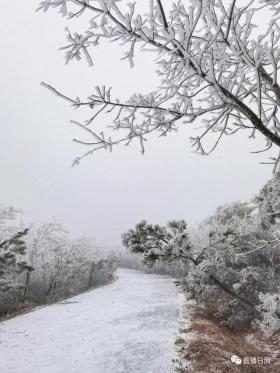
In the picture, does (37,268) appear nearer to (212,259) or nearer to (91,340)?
(91,340)

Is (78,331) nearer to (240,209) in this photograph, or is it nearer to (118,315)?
(118,315)

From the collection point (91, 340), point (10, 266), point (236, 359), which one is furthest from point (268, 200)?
point (10, 266)

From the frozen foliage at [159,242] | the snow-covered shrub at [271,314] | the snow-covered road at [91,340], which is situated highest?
the frozen foliage at [159,242]

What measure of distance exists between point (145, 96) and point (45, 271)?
23.3 meters

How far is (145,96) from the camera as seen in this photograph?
9.46ft

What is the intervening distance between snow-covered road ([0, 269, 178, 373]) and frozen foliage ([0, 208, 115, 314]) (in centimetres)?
266

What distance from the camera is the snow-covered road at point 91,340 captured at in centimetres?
801

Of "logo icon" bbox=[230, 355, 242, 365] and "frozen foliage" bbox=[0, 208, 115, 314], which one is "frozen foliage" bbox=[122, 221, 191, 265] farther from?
"frozen foliage" bbox=[0, 208, 115, 314]

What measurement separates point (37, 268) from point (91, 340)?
47.1 ft

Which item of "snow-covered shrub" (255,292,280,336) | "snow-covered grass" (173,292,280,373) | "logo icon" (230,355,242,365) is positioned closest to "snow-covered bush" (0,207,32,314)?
"snow-covered grass" (173,292,280,373)

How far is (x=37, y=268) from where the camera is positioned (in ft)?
76.1

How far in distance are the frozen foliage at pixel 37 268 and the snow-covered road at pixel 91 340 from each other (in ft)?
8.72

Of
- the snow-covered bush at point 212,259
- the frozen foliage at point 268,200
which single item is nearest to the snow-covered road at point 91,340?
the snow-covered bush at point 212,259

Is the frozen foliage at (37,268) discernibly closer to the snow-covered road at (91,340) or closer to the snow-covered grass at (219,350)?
the snow-covered road at (91,340)
